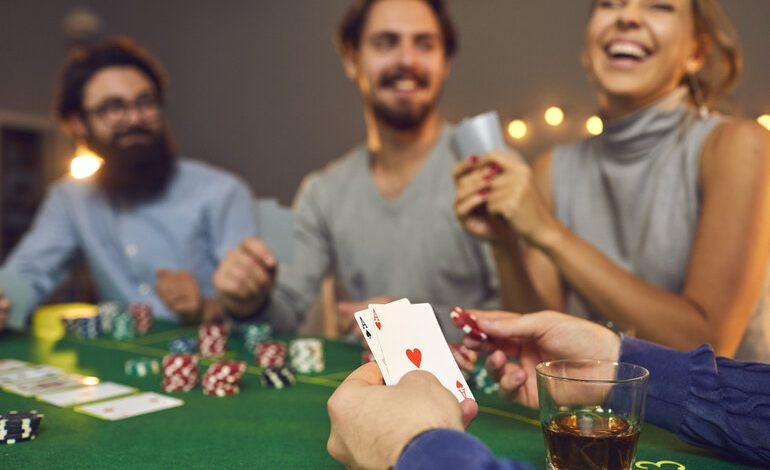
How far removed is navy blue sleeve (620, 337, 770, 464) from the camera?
973 mm

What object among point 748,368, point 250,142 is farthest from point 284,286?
point 250,142

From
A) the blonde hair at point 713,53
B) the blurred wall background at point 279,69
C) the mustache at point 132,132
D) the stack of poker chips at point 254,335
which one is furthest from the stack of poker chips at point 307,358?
the blurred wall background at point 279,69

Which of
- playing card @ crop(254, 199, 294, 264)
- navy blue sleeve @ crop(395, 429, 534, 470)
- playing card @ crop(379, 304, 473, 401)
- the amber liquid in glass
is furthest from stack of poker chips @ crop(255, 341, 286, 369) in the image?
playing card @ crop(254, 199, 294, 264)

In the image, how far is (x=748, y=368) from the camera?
1.03 meters

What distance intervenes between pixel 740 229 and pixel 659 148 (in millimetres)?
350

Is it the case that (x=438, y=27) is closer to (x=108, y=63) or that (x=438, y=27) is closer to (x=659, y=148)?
(x=659, y=148)

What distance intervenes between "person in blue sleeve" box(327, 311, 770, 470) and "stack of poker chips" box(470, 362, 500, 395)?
191 millimetres

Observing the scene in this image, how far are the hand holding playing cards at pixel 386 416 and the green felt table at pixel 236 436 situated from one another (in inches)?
8.2

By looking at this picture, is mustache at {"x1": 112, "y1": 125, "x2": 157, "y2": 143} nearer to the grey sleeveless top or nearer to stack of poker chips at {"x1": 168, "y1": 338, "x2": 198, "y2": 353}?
stack of poker chips at {"x1": 168, "y1": 338, "x2": 198, "y2": 353}

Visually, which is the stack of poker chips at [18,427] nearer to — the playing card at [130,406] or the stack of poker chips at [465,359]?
the playing card at [130,406]

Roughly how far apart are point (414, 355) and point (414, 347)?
0.04 ft

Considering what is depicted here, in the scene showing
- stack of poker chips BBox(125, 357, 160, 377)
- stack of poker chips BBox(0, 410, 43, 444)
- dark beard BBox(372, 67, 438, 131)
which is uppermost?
dark beard BBox(372, 67, 438, 131)

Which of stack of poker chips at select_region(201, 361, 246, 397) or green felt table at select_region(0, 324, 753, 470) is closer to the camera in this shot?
green felt table at select_region(0, 324, 753, 470)

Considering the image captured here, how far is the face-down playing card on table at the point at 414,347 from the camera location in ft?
2.91
